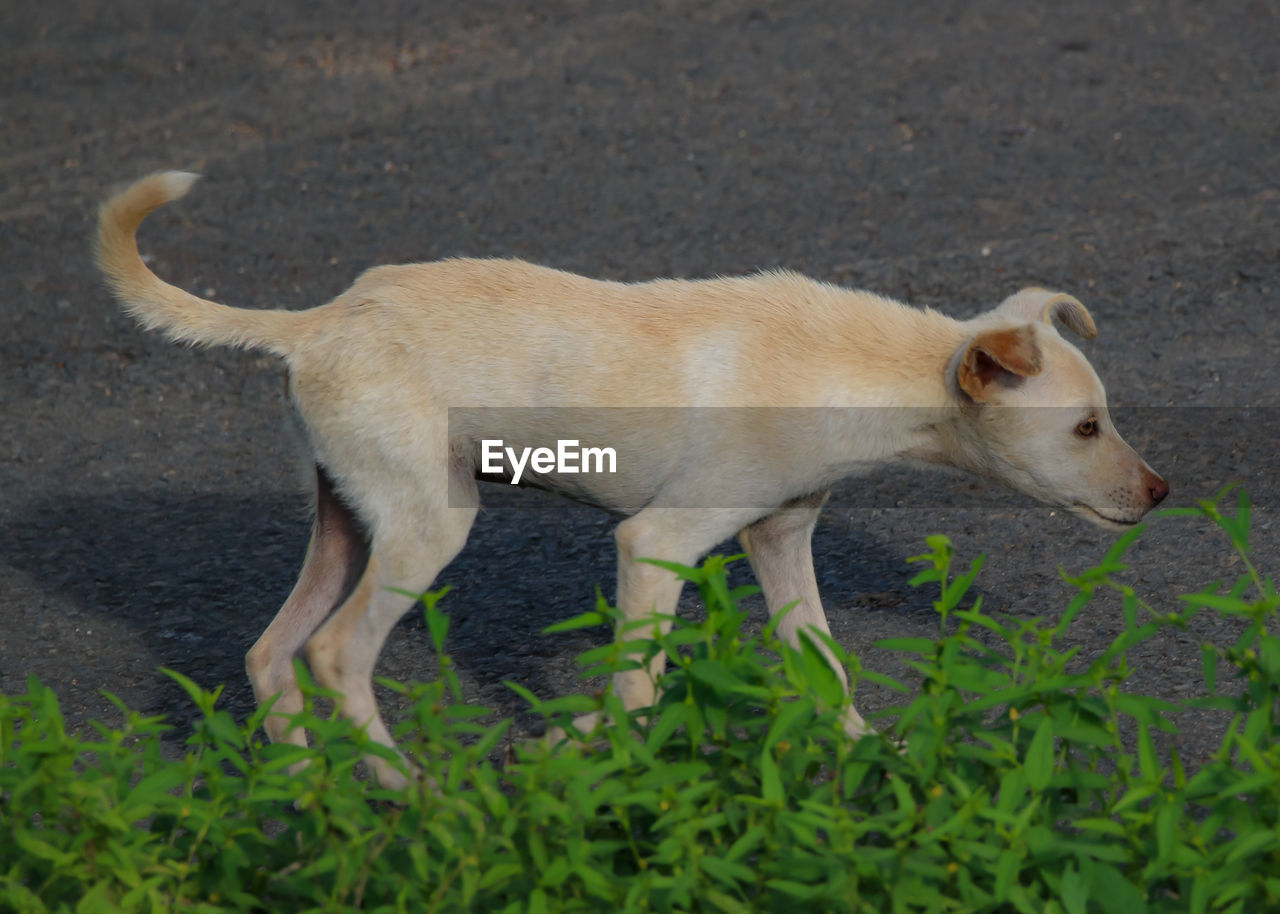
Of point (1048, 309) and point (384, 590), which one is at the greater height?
point (1048, 309)

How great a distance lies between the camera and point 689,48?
428 inches

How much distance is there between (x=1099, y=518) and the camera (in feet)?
15.2

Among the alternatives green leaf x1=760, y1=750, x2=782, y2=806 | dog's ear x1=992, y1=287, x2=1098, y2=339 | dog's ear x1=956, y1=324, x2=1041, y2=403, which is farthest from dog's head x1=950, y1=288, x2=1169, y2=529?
green leaf x1=760, y1=750, x2=782, y2=806

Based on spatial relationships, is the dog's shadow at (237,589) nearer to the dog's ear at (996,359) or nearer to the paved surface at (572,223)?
the paved surface at (572,223)

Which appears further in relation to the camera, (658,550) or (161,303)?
(161,303)

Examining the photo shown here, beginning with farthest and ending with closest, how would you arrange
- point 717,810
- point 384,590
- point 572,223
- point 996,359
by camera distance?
point 572,223 → point 384,590 → point 996,359 → point 717,810

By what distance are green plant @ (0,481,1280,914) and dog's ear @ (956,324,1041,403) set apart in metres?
1.07

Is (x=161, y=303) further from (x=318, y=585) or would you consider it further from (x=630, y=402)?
(x=630, y=402)

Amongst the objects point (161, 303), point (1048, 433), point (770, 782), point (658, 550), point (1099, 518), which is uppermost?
point (161, 303)

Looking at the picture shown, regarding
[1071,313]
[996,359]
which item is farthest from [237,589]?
[1071,313]

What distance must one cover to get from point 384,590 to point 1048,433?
1960mm

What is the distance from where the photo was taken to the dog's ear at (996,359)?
423 centimetres

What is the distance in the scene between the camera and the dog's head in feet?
14.3

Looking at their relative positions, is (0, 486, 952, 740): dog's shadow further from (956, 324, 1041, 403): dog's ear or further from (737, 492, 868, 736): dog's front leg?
(956, 324, 1041, 403): dog's ear
